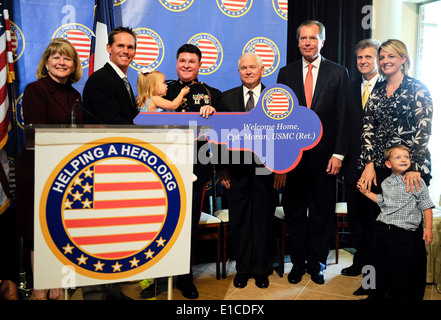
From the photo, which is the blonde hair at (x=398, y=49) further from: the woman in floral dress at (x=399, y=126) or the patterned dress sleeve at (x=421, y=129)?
the patterned dress sleeve at (x=421, y=129)

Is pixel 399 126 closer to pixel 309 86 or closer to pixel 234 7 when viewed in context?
pixel 309 86

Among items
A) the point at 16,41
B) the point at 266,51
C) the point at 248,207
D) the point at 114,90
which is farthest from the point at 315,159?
the point at 16,41

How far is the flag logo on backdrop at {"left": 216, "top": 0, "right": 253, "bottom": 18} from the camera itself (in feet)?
12.1

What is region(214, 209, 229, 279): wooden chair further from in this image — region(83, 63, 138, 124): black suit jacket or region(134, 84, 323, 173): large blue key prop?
region(83, 63, 138, 124): black suit jacket

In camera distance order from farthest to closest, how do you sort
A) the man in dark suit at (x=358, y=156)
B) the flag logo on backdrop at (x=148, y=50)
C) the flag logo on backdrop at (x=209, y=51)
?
1. the flag logo on backdrop at (x=209, y=51)
2. the flag logo on backdrop at (x=148, y=50)
3. the man in dark suit at (x=358, y=156)

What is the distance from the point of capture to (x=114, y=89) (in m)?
2.55

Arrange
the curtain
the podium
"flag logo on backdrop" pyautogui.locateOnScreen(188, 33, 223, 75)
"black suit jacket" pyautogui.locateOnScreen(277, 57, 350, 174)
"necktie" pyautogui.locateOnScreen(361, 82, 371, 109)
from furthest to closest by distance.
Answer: the curtain → "flag logo on backdrop" pyautogui.locateOnScreen(188, 33, 223, 75) → "necktie" pyautogui.locateOnScreen(361, 82, 371, 109) → "black suit jacket" pyautogui.locateOnScreen(277, 57, 350, 174) → the podium

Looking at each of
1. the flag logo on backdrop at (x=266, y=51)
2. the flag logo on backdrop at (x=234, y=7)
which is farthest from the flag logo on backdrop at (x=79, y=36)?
the flag logo on backdrop at (x=266, y=51)

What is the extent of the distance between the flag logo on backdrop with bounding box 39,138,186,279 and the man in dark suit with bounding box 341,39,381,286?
185cm

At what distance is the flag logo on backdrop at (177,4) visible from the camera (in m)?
3.52

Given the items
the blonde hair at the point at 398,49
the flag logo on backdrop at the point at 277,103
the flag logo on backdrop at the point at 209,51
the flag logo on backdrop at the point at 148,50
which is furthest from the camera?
the flag logo on backdrop at the point at 209,51

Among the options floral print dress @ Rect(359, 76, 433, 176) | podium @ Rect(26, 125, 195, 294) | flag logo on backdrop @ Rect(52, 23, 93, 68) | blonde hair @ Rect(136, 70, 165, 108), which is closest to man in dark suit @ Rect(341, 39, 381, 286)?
floral print dress @ Rect(359, 76, 433, 176)
